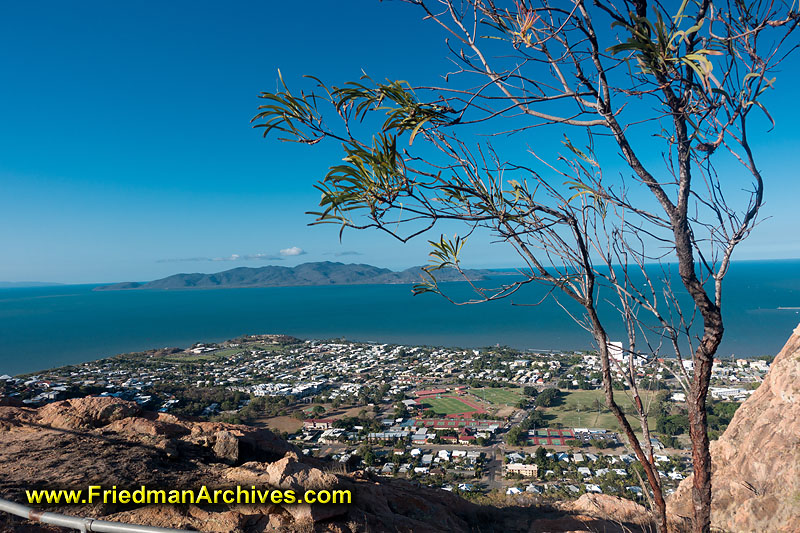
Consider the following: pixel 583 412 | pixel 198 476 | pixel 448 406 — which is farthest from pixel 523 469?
pixel 198 476

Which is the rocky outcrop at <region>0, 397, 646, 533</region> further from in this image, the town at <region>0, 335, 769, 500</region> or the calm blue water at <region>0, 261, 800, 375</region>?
the calm blue water at <region>0, 261, 800, 375</region>

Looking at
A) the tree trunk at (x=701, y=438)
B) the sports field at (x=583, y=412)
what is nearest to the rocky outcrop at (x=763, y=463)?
the tree trunk at (x=701, y=438)

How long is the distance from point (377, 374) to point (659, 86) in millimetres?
25691

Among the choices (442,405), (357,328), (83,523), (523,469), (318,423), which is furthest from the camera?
(357,328)

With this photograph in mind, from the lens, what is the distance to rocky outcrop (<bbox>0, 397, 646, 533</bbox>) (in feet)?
9.75

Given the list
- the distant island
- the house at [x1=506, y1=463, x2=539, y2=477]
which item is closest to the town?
the house at [x1=506, y1=463, x2=539, y2=477]

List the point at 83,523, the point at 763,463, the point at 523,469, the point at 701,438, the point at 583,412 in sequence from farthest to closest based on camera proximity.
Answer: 1. the point at 583,412
2. the point at 523,469
3. the point at 763,463
4. the point at 701,438
5. the point at 83,523

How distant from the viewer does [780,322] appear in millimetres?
38188

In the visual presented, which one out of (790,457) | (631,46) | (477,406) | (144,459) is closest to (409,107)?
(631,46)

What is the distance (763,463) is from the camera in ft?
14.5

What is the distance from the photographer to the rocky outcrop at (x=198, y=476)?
2.97m

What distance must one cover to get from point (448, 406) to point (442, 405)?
339 mm

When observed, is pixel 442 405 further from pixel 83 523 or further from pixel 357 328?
pixel 357 328

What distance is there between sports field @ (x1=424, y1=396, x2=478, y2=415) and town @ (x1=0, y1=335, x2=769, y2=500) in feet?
0.29
